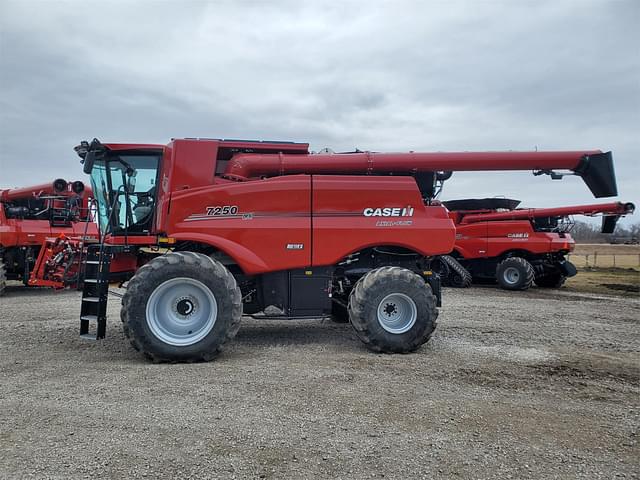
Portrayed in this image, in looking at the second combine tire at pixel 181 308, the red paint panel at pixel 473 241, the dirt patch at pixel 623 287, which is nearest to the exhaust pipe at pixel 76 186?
the second combine tire at pixel 181 308

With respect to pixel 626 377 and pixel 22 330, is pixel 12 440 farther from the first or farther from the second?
pixel 626 377

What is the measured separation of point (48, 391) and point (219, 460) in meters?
2.33

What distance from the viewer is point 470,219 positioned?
1727cm

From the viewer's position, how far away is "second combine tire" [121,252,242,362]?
5762mm

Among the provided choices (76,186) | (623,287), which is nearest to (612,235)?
(623,287)

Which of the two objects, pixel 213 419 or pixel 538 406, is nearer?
pixel 213 419

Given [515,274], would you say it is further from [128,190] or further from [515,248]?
[128,190]

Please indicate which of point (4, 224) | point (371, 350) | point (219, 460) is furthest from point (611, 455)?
point (4, 224)

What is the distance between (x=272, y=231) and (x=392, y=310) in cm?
196

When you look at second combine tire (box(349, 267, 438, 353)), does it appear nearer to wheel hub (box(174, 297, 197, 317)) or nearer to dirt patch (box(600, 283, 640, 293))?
wheel hub (box(174, 297, 197, 317))

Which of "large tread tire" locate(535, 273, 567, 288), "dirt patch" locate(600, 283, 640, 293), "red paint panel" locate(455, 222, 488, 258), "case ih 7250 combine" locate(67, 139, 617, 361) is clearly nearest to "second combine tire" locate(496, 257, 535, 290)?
"red paint panel" locate(455, 222, 488, 258)

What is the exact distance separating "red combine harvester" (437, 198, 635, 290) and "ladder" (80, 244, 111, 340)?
37.0 feet

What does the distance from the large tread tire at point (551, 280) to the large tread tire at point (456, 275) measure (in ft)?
9.24

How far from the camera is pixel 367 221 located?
677cm
